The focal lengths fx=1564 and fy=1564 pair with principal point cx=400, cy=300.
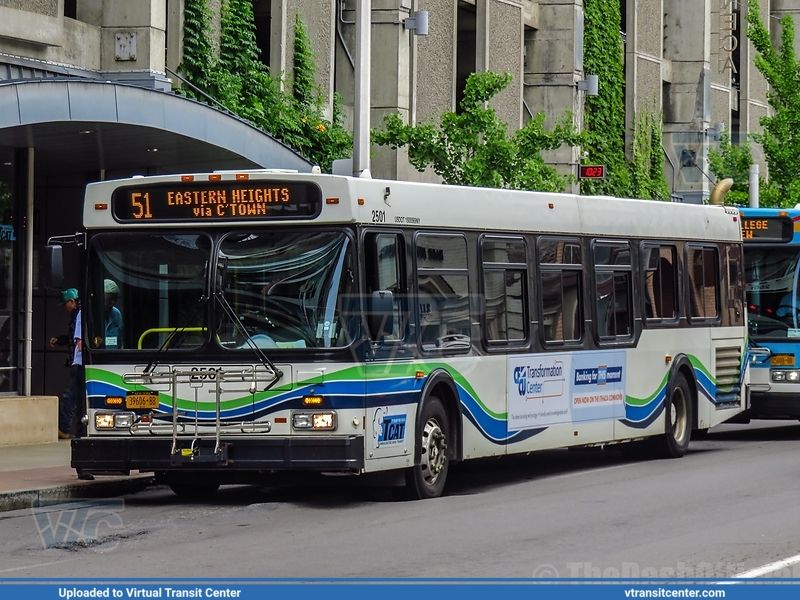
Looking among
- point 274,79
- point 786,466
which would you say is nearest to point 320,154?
point 274,79

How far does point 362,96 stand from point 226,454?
28.9 ft

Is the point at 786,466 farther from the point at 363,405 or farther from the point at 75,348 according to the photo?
the point at 75,348

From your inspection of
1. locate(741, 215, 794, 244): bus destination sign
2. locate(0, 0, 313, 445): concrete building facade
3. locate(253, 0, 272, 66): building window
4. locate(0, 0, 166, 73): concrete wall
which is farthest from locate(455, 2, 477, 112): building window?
locate(0, 0, 166, 73): concrete wall

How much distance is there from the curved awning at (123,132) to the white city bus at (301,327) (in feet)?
11.3

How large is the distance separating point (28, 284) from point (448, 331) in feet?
26.6

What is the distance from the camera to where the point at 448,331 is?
14.0 meters

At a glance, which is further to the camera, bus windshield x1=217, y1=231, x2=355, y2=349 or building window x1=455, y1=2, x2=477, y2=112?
building window x1=455, y1=2, x2=477, y2=112

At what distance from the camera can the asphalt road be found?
982 cm

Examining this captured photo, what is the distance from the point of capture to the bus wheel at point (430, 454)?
533 inches

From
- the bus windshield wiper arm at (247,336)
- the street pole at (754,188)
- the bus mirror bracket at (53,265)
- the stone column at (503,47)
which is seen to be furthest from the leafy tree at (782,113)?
the bus mirror bracket at (53,265)

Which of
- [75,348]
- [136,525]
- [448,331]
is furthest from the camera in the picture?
[75,348]

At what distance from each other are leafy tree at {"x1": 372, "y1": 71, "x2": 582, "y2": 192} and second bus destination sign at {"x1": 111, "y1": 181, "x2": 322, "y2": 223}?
12.2 m

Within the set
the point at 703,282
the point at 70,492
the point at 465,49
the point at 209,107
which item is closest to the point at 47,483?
the point at 70,492

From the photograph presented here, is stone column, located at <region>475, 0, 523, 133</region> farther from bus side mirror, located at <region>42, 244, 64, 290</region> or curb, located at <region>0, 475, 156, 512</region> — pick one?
bus side mirror, located at <region>42, 244, 64, 290</region>
